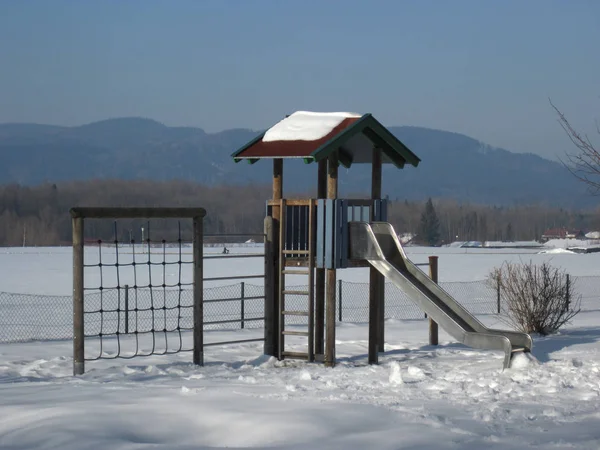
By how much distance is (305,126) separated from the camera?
12.3m

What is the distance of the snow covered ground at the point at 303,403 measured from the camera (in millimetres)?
6340

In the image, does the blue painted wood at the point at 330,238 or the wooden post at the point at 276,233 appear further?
the wooden post at the point at 276,233

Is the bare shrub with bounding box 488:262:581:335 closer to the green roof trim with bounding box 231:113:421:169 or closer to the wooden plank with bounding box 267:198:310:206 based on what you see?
the green roof trim with bounding box 231:113:421:169

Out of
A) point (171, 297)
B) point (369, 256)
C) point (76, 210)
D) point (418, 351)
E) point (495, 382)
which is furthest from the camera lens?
point (171, 297)

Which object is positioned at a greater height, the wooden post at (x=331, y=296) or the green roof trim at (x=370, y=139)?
the green roof trim at (x=370, y=139)

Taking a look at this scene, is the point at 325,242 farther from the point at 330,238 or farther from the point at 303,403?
the point at 303,403

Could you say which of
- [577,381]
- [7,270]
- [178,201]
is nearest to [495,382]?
[577,381]

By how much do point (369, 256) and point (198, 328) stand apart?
2.43 meters

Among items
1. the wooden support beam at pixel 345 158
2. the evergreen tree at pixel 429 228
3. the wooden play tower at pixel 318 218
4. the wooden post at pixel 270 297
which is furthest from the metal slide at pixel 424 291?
the evergreen tree at pixel 429 228

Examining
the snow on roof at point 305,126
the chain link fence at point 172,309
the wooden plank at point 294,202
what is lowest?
the chain link fence at point 172,309

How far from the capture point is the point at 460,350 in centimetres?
1345

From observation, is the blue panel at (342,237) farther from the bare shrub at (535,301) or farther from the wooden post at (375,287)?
the bare shrub at (535,301)

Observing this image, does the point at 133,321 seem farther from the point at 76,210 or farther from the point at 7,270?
the point at 7,270

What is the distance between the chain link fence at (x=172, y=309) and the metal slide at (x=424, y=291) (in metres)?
3.27
